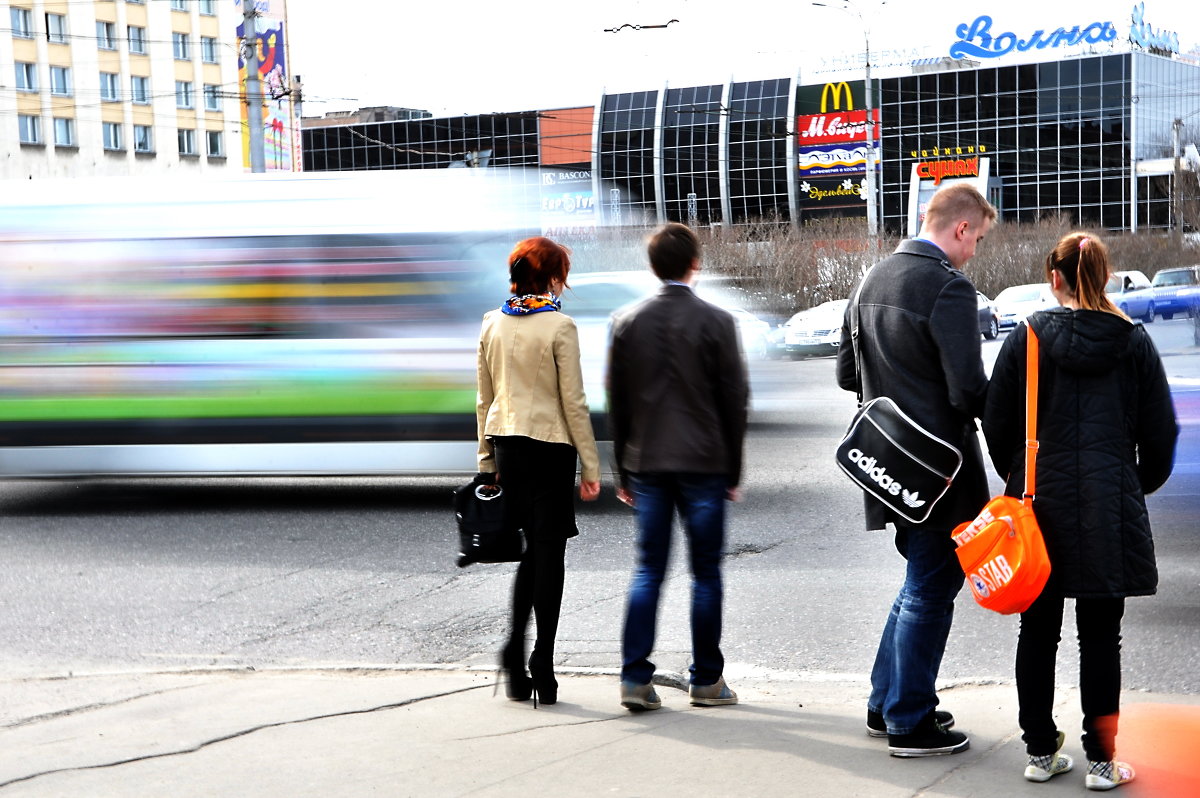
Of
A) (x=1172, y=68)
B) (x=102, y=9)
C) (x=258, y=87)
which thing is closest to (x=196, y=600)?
(x=258, y=87)

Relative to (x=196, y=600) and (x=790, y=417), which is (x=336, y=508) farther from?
(x=790, y=417)

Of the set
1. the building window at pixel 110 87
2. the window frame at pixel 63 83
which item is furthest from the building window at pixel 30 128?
the building window at pixel 110 87

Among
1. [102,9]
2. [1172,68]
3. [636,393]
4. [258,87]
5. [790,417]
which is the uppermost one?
[102,9]

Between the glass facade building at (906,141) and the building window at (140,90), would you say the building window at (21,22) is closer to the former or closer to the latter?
the building window at (140,90)

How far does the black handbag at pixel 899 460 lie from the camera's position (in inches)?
167

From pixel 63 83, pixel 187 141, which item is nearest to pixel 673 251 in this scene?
pixel 63 83

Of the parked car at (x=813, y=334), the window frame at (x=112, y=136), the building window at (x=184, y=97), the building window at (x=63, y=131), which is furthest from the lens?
the building window at (x=184, y=97)

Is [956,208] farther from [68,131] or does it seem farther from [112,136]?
[112,136]

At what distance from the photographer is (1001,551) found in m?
3.94

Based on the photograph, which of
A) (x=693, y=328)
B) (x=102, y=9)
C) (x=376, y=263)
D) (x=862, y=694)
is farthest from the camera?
(x=102, y=9)

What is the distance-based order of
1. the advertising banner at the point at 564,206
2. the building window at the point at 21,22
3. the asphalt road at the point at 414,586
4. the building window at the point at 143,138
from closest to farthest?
the asphalt road at the point at 414,586
the advertising banner at the point at 564,206
the building window at the point at 21,22
the building window at the point at 143,138

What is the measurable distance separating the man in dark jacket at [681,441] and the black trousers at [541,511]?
268mm

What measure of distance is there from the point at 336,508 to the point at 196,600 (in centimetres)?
292

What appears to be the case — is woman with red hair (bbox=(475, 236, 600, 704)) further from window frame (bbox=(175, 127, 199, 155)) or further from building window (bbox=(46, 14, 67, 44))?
window frame (bbox=(175, 127, 199, 155))
